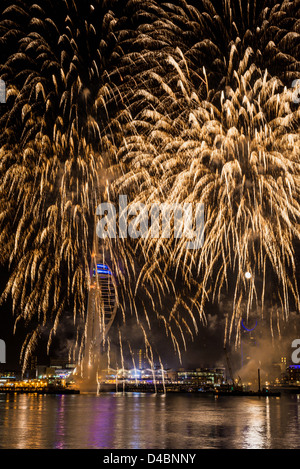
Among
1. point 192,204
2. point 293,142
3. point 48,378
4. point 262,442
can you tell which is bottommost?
point 48,378

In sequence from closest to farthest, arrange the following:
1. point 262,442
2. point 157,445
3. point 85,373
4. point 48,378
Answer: point 157,445
point 262,442
point 85,373
point 48,378

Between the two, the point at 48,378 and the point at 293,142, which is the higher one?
the point at 293,142
